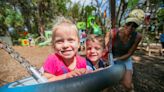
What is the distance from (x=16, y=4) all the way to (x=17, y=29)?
0.32 ft

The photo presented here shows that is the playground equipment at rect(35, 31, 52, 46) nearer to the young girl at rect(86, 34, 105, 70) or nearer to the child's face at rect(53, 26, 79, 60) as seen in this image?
the child's face at rect(53, 26, 79, 60)

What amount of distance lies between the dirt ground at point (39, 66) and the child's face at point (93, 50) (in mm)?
189

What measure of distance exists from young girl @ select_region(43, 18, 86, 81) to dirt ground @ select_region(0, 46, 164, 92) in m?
0.04

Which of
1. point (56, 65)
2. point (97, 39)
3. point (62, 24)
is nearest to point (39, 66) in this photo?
point (56, 65)

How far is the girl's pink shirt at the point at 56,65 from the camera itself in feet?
2.92

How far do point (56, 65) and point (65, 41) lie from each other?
0.46ft

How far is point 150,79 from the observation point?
359 centimetres

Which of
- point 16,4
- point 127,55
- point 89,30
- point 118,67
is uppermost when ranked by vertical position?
point 16,4

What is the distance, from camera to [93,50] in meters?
1.05

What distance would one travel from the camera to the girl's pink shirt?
0.89 m

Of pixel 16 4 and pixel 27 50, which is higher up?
pixel 16 4

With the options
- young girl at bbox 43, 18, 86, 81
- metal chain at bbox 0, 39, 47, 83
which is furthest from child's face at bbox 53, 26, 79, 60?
metal chain at bbox 0, 39, 47, 83

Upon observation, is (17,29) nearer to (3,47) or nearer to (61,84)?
(3,47)

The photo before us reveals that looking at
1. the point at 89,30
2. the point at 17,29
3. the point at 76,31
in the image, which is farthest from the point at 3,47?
the point at 89,30
